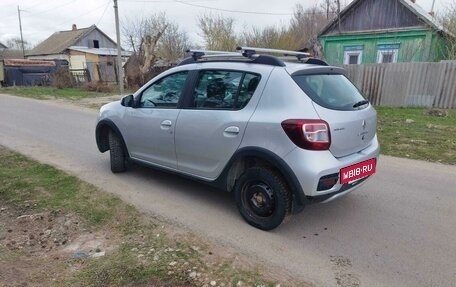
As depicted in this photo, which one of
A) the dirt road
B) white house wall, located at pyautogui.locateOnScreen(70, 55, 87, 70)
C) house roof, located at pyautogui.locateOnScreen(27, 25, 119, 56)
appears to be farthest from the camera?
house roof, located at pyautogui.locateOnScreen(27, 25, 119, 56)

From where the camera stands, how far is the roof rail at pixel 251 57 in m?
3.65

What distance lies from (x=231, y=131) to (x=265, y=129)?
412mm

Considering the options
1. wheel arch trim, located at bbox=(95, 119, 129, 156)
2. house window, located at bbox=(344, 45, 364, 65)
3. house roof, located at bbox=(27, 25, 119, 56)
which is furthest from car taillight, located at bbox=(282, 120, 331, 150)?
house roof, located at bbox=(27, 25, 119, 56)

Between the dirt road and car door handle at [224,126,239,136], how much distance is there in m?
0.97

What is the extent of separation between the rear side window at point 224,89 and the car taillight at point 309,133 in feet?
2.07

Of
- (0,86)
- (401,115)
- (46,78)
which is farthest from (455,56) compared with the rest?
(0,86)

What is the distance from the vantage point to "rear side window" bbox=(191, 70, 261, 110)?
3654mm

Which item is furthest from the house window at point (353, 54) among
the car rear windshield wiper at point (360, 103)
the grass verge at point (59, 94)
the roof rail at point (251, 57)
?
the car rear windshield wiper at point (360, 103)

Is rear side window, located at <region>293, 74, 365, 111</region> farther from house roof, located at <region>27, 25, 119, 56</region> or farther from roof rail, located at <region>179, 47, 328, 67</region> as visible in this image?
house roof, located at <region>27, 25, 119, 56</region>

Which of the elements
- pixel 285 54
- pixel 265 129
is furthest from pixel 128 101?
pixel 265 129

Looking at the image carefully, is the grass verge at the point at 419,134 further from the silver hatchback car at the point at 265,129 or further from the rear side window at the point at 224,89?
the rear side window at the point at 224,89

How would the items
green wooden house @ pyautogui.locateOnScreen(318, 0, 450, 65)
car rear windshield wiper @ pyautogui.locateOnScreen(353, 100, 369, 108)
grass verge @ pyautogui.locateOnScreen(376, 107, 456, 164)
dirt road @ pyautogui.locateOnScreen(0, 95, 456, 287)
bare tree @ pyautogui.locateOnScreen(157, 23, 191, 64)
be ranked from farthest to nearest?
bare tree @ pyautogui.locateOnScreen(157, 23, 191, 64) < green wooden house @ pyautogui.locateOnScreen(318, 0, 450, 65) < grass verge @ pyautogui.locateOnScreen(376, 107, 456, 164) < car rear windshield wiper @ pyautogui.locateOnScreen(353, 100, 369, 108) < dirt road @ pyautogui.locateOnScreen(0, 95, 456, 287)

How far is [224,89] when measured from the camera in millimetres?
3861

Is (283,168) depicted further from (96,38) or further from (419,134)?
(96,38)
